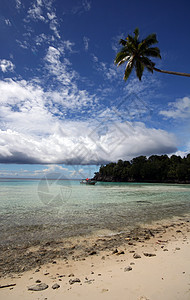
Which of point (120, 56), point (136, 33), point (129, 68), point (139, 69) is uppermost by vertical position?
point (136, 33)

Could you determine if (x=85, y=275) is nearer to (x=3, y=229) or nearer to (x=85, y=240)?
(x=85, y=240)

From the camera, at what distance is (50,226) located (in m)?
10.2

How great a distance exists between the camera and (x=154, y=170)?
5192 inches

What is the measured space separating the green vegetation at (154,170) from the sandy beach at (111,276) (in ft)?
389

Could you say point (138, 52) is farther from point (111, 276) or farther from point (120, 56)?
point (111, 276)

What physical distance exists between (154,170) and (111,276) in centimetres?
13797

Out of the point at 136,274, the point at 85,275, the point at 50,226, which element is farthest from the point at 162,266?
the point at 50,226

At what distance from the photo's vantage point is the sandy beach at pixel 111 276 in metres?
3.34

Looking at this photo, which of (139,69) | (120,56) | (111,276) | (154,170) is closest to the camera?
(111,276)

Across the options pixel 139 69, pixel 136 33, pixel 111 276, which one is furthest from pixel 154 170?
pixel 111 276

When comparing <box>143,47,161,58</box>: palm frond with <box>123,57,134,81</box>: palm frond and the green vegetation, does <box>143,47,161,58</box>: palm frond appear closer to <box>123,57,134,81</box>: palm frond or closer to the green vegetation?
<box>123,57,134,81</box>: palm frond

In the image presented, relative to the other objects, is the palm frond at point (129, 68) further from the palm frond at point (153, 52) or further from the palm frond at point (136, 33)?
the palm frond at point (136, 33)

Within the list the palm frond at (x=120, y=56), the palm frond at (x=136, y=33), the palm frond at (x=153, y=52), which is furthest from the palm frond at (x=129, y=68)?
the palm frond at (x=136, y=33)

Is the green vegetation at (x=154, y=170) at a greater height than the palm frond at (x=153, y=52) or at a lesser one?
lesser
